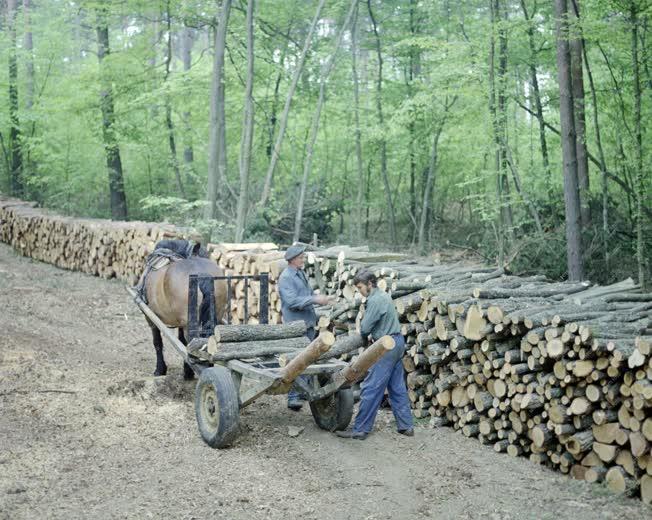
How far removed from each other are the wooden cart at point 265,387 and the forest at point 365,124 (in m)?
4.38

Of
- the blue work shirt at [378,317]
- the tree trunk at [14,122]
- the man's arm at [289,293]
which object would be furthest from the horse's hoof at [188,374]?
the tree trunk at [14,122]

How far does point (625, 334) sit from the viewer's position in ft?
20.6

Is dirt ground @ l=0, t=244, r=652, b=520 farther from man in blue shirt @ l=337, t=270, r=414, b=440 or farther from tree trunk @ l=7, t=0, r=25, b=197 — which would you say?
tree trunk @ l=7, t=0, r=25, b=197

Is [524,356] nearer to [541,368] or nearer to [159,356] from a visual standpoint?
[541,368]

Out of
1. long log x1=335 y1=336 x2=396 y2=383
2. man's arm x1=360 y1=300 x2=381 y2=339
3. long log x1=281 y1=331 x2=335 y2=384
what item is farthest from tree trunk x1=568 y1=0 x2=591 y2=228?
long log x1=281 y1=331 x2=335 y2=384

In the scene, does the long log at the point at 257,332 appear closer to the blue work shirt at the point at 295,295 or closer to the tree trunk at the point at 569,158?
the blue work shirt at the point at 295,295

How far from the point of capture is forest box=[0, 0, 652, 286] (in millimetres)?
12375

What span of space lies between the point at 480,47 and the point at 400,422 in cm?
811

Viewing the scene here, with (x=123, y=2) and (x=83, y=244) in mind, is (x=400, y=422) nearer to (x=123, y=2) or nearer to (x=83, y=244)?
(x=83, y=244)

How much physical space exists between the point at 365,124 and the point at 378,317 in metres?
12.0

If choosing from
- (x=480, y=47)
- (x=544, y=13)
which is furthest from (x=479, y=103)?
(x=544, y=13)

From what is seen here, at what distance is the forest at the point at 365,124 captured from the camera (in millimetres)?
12375

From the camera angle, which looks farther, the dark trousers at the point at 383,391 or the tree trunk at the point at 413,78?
the tree trunk at the point at 413,78

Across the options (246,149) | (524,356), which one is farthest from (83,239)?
(524,356)
